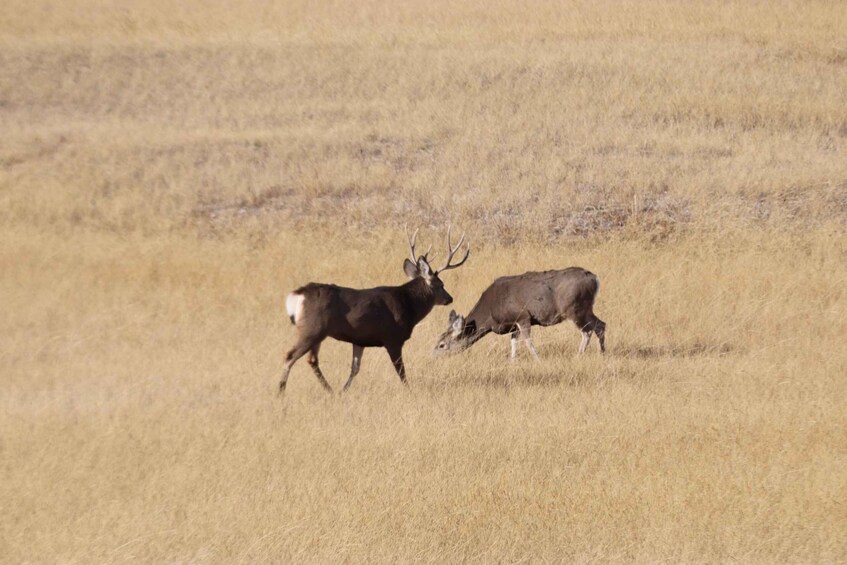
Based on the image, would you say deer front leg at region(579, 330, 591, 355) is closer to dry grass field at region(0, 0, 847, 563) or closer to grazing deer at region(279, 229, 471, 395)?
dry grass field at region(0, 0, 847, 563)

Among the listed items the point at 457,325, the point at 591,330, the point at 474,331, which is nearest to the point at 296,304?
the point at 457,325

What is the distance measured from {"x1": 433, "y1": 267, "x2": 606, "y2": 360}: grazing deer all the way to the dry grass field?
1.15 feet

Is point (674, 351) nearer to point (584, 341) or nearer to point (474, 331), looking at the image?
point (584, 341)

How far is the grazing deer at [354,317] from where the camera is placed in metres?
11.8

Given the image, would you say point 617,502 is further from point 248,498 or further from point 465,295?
point 465,295

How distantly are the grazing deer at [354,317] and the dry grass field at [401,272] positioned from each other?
16.6 inches

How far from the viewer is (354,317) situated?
12.0 m

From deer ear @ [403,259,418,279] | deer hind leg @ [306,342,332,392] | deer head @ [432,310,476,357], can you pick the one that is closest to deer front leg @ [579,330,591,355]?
deer head @ [432,310,476,357]

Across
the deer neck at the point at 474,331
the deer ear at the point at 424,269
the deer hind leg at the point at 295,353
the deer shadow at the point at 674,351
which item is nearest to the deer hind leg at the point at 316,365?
→ the deer hind leg at the point at 295,353

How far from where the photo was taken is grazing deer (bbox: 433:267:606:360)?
13.6 metres

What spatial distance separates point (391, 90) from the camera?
2873 centimetres

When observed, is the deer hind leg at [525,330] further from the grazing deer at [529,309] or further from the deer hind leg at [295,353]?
the deer hind leg at [295,353]

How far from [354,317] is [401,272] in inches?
226

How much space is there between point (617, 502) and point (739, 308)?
25.0 ft
